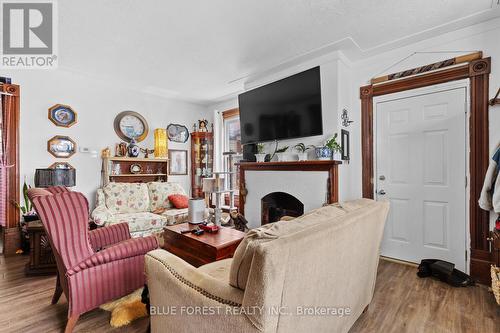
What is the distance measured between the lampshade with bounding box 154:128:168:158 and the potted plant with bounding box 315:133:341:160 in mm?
3020

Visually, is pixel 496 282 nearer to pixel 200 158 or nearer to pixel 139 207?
pixel 139 207

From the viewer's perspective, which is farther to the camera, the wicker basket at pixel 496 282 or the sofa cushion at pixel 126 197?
the sofa cushion at pixel 126 197

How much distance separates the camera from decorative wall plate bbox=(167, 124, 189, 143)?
496 centimetres

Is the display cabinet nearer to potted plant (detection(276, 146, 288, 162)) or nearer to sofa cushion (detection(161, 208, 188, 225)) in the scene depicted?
sofa cushion (detection(161, 208, 188, 225))

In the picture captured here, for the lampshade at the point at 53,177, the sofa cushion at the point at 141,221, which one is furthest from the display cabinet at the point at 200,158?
the lampshade at the point at 53,177

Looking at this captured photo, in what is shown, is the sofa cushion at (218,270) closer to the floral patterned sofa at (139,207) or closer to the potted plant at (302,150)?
the potted plant at (302,150)

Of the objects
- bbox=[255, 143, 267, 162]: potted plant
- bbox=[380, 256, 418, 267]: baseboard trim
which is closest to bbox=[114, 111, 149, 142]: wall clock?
bbox=[255, 143, 267, 162]: potted plant

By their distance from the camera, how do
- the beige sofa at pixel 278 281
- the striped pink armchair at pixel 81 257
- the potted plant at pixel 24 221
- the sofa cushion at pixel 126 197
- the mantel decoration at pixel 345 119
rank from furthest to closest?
the sofa cushion at pixel 126 197, the potted plant at pixel 24 221, the mantel decoration at pixel 345 119, the striped pink armchair at pixel 81 257, the beige sofa at pixel 278 281

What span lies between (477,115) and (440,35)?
39.0 inches

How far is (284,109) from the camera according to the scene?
134 inches

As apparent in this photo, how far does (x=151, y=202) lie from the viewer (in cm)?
409

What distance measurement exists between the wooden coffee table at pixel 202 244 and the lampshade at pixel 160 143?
2288 millimetres

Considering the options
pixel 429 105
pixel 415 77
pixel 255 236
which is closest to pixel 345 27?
pixel 415 77

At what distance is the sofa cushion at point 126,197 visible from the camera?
3.70 m
